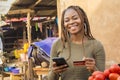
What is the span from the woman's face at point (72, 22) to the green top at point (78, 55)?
0.46ft

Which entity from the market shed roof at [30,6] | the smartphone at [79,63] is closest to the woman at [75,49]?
the smartphone at [79,63]

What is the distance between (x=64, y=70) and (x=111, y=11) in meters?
2.49

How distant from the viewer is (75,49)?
3.26 meters

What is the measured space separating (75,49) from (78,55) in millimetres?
66

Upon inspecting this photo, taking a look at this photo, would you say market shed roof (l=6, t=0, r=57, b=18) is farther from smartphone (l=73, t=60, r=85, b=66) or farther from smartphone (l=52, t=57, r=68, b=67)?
smartphone (l=73, t=60, r=85, b=66)

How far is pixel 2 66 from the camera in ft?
44.7

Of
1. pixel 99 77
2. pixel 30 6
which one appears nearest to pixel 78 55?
pixel 99 77

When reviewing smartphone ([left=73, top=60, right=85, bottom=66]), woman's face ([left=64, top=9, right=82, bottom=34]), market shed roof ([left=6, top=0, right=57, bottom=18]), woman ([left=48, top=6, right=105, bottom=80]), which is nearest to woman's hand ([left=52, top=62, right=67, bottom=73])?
woman ([left=48, top=6, right=105, bottom=80])

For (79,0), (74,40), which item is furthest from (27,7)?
(74,40)

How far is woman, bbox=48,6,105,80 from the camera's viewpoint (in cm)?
319

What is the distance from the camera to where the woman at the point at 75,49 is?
3188 millimetres

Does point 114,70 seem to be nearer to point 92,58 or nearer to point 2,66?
point 92,58

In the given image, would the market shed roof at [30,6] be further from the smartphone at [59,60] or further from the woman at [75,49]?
the smartphone at [59,60]

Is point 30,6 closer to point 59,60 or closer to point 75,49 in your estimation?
point 75,49
